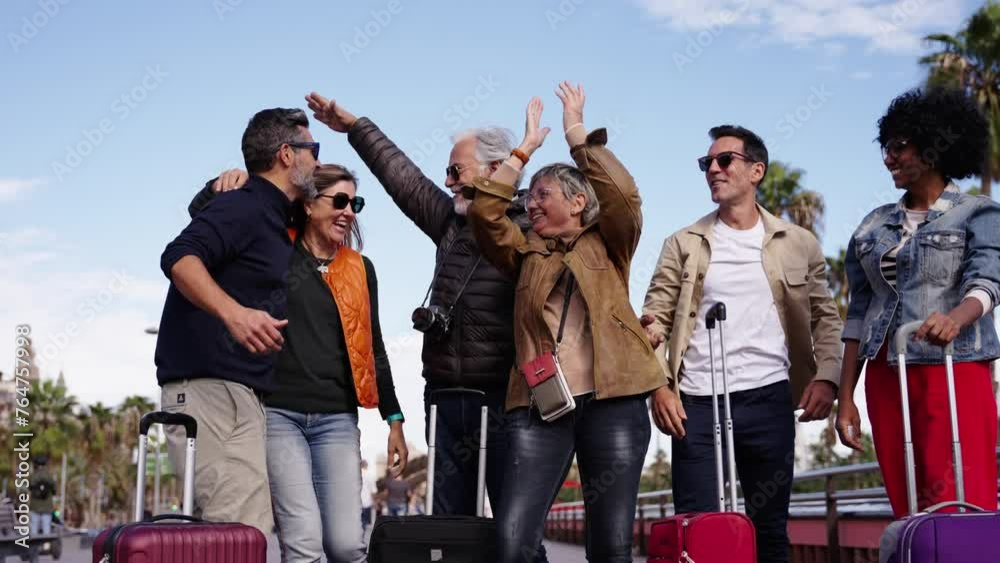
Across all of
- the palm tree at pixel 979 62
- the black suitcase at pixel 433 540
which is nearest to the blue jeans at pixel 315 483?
the black suitcase at pixel 433 540

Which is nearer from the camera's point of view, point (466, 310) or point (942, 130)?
point (942, 130)

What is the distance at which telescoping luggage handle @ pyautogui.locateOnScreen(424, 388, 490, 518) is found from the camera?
17.0ft

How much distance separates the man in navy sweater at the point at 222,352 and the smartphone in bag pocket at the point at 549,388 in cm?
102

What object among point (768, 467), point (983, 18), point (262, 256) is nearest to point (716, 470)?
point (768, 467)

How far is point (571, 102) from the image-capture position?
497 centimetres

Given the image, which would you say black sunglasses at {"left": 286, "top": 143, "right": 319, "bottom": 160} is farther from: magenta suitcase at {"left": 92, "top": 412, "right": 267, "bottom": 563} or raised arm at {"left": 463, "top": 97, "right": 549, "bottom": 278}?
magenta suitcase at {"left": 92, "top": 412, "right": 267, "bottom": 563}

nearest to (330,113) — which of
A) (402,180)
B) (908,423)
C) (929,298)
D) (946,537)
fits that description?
(402,180)

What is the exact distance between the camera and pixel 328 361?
5156 millimetres

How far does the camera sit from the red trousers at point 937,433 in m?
4.64

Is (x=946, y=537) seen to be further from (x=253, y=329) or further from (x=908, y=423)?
(x=253, y=329)

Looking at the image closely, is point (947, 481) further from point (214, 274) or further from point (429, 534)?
point (214, 274)

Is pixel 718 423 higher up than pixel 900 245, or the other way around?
pixel 900 245

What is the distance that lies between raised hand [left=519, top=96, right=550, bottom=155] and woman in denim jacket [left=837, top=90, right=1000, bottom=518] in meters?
1.51

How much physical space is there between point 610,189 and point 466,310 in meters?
1.00
